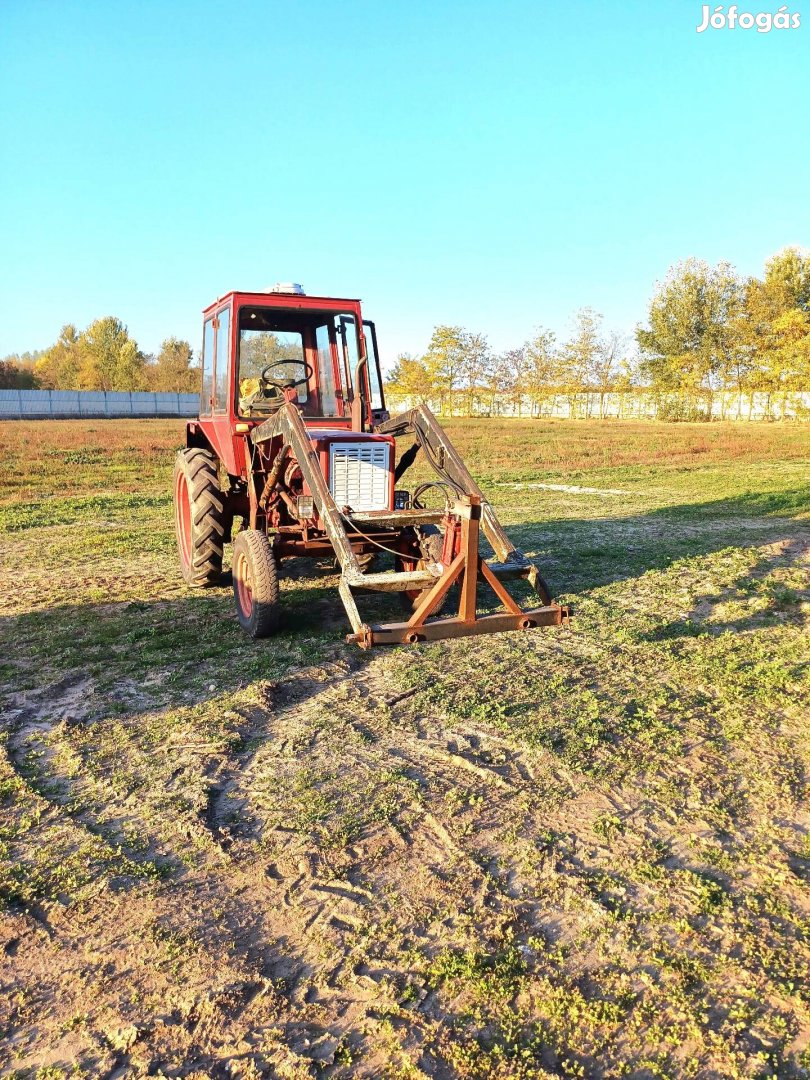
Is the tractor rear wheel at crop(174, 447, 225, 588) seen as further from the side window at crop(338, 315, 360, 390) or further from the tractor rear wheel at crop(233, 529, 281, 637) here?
the side window at crop(338, 315, 360, 390)

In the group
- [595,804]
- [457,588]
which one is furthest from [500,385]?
[595,804]

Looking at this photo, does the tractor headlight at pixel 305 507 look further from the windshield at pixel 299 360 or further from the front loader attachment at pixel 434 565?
the windshield at pixel 299 360

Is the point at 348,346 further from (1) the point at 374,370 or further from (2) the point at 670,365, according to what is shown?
(2) the point at 670,365

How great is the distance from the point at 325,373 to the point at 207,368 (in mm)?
1301

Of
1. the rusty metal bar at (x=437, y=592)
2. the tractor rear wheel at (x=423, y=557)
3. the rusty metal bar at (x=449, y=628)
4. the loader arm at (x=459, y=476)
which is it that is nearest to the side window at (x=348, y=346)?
the loader arm at (x=459, y=476)

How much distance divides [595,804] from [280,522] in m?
4.18

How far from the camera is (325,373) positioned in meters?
7.36

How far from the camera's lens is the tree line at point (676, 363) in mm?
40094

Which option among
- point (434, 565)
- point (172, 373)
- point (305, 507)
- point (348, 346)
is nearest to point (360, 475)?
point (305, 507)

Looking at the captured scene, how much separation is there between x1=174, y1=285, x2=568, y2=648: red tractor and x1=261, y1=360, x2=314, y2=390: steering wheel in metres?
0.01

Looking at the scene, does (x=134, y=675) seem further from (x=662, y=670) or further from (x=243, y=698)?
(x=662, y=670)

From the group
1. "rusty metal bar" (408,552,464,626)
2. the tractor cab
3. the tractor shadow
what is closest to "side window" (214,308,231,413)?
the tractor cab

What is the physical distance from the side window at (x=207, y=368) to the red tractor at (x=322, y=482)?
0.02 meters

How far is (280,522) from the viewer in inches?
275
